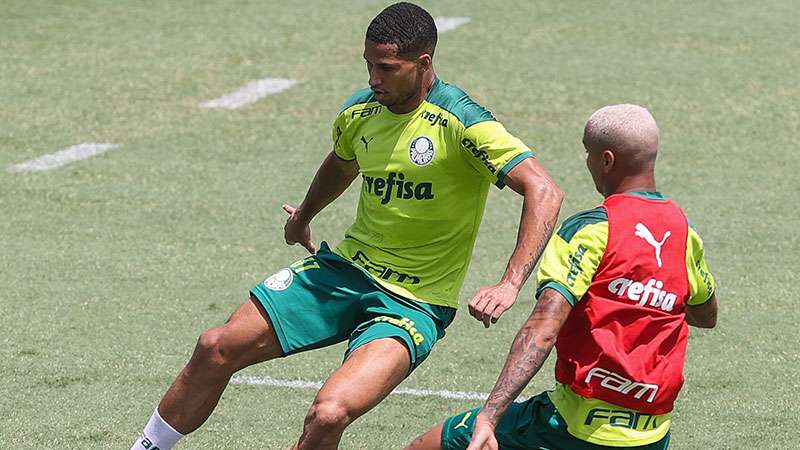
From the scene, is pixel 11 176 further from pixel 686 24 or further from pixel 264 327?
pixel 686 24

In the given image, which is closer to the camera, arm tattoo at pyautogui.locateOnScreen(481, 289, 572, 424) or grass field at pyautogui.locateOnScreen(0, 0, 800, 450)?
arm tattoo at pyautogui.locateOnScreen(481, 289, 572, 424)

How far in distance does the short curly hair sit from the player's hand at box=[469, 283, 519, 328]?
4.07 ft

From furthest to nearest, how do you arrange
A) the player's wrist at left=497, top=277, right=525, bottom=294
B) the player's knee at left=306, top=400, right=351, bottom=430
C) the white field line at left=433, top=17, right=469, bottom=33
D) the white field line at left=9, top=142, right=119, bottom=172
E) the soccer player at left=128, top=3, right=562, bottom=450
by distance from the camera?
1. the white field line at left=433, top=17, right=469, bottom=33
2. the white field line at left=9, top=142, right=119, bottom=172
3. the soccer player at left=128, top=3, right=562, bottom=450
4. the player's knee at left=306, top=400, right=351, bottom=430
5. the player's wrist at left=497, top=277, right=525, bottom=294

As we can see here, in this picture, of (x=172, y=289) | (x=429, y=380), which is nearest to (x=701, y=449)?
(x=429, y=380)

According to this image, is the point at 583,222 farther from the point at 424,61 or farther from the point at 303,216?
the point at 303,216

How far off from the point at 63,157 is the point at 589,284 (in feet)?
29.9

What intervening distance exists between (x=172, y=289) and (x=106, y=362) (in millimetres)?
1471

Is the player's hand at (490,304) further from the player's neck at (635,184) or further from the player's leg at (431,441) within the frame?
the player's neck at (635,184)

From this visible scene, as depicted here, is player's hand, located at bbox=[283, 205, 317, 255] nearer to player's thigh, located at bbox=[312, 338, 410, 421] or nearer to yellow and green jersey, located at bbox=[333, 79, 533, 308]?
yellow and green jersey, located at bbox=[333, 79, 533, 308]

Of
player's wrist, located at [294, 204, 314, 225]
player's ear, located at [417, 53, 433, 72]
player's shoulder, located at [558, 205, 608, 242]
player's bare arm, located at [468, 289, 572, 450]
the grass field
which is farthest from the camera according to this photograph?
the grass field

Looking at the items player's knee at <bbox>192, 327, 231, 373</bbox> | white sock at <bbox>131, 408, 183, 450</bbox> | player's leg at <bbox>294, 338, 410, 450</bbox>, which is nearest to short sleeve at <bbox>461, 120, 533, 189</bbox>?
player's leg at <bbox>294, 338, 410, 450</bbox>

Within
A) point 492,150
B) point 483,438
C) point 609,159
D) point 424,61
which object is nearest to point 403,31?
point 424,61

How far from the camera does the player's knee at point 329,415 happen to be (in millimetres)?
5746

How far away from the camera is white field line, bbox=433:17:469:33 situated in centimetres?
1811
